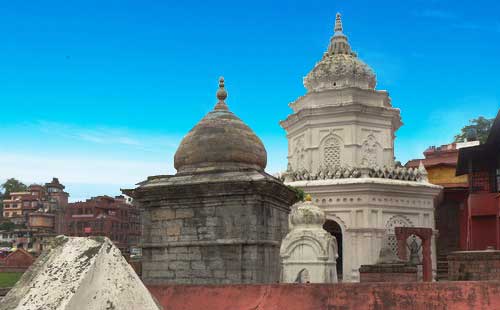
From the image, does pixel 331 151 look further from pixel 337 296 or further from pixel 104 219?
pixel 104 219

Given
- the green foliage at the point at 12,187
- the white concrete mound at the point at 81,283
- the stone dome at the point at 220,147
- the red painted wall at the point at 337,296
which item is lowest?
the red painted wall at the point at 337,296

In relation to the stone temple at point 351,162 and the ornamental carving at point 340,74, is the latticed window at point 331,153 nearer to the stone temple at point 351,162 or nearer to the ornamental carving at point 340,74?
A: the stone temple at point 351,162

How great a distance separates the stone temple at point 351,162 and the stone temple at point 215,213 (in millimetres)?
11565

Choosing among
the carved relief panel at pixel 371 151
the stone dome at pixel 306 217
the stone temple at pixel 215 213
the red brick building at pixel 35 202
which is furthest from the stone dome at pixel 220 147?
the red brick building at pixel 35 202

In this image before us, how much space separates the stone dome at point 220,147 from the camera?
1214cm

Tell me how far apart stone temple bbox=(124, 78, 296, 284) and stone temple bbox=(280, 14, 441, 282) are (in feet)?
37.9

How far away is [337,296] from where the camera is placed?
5.81m

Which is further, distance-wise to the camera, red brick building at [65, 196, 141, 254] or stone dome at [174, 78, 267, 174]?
red brick building at [65, 196, 141, 254]

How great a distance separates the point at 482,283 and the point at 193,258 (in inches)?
272

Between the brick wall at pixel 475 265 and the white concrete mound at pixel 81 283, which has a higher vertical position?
the white concrete mound at pixel 81 283

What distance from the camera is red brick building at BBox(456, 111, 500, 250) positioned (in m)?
23.0

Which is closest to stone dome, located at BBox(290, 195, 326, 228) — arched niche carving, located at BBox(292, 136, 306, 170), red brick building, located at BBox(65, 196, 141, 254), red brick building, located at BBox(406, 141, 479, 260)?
arched niche carving, located at BBox(292, 136, 306, 170)

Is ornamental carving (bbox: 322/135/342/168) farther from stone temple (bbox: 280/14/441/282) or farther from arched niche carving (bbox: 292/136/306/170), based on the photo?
arched niche carving (bbox: 292/136/306/170)

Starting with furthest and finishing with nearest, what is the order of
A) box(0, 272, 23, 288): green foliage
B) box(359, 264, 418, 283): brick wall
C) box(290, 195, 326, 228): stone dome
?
box(0, 272, 23, 288): green foliage
box(359, 264, 418, 283): brick wall
box(290, 195, 326, 228): stone dome
